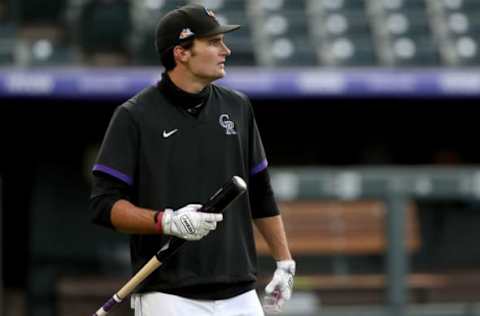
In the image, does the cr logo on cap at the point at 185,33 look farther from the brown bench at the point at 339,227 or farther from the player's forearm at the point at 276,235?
the brown bench at the point at 339,227

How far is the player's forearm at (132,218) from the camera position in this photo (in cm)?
413

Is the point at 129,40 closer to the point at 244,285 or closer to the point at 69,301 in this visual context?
the point at 69,301

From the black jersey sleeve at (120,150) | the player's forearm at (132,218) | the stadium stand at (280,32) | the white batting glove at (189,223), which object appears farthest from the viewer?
the stadium stand at (280,32)

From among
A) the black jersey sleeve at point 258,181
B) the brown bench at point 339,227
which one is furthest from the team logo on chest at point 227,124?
the brown bench at point 339,227

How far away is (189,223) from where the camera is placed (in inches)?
158

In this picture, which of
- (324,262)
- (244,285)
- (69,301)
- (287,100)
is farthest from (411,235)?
(244,285)

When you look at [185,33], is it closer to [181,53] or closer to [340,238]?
[181,53]

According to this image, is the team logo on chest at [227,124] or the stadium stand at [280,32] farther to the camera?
the stadium stand at [280,32]

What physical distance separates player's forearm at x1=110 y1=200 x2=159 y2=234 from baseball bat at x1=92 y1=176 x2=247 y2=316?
3.0 inches

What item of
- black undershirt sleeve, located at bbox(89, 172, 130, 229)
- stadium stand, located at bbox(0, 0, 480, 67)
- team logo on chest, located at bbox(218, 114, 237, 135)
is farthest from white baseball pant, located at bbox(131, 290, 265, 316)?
stadium stand, located at bbox(0, 0, 480, 67)

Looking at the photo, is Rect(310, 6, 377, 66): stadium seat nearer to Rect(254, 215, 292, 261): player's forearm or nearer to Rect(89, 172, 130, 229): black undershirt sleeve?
Rect(254, 215, 292, 261): player's forearm

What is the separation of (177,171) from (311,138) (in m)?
7.22

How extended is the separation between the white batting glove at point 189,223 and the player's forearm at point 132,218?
6 centimetres

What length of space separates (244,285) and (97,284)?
19.5 ft
